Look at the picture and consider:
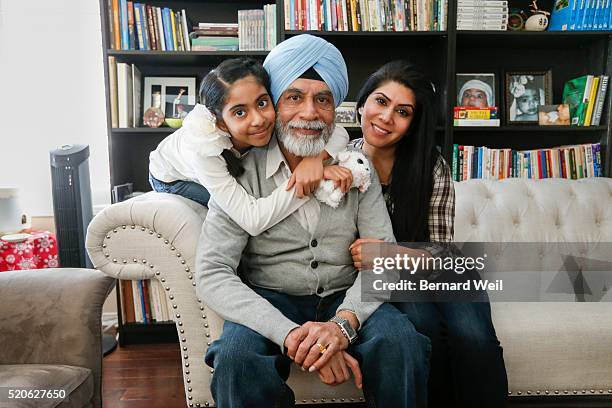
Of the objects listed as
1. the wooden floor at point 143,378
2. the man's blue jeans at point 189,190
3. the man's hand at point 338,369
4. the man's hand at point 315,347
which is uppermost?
the man's blue jeans at point 189,190

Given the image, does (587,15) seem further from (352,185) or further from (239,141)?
(239,141)

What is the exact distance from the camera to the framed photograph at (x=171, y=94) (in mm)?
2459

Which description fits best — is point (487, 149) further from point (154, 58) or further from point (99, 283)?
point (99, 283)

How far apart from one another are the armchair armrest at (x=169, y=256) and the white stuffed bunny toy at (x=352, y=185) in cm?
39

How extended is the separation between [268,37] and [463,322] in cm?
168

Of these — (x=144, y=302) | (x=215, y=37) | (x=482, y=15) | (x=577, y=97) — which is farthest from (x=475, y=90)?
(x=144, y=302)

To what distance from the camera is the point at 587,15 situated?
2.32m

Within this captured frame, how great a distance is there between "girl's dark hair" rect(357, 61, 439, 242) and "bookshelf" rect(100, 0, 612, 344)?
3.06 feet

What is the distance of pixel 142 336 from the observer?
7.83ft

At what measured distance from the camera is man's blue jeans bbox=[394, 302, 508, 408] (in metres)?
1.23

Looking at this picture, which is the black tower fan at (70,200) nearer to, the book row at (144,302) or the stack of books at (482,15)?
the book row at (144,302)

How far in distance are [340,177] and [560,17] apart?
74.6 inches

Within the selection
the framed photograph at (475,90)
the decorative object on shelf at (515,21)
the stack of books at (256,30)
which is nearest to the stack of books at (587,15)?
the decorative object on shelf at (515,21)

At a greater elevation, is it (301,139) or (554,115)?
(554,115)
